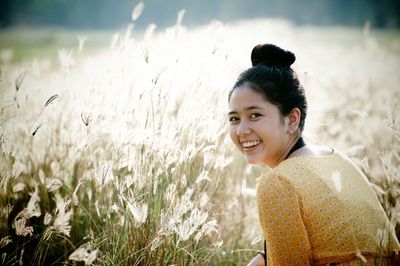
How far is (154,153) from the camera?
2.51 m

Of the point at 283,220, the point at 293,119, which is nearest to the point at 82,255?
the point at 283,220

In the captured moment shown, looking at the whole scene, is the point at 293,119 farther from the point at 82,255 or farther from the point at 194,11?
the point at 194,11

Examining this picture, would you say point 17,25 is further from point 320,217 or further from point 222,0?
point 320,217

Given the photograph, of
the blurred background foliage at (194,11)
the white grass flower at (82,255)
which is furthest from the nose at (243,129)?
the blurred background foliage at (194,11)

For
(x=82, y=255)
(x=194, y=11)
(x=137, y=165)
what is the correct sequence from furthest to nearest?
(x=194, y=11)
(x=137, y=165)
(x=82, y=255)

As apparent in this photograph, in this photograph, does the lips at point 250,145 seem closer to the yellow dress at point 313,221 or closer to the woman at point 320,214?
the woman at point 320,214

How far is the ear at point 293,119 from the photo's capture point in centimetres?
228

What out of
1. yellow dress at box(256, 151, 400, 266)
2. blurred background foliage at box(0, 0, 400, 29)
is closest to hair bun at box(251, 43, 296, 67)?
yellow dress at box(256, 151, 400, 266)

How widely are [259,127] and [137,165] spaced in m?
0.71

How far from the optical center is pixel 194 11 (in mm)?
36062

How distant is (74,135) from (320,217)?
72.8 inches

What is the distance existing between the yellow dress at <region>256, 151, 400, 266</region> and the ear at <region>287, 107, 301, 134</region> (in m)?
0.35

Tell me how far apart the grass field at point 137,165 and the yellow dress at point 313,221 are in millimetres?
255

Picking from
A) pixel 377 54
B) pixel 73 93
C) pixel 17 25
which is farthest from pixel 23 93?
pixel 17 25
